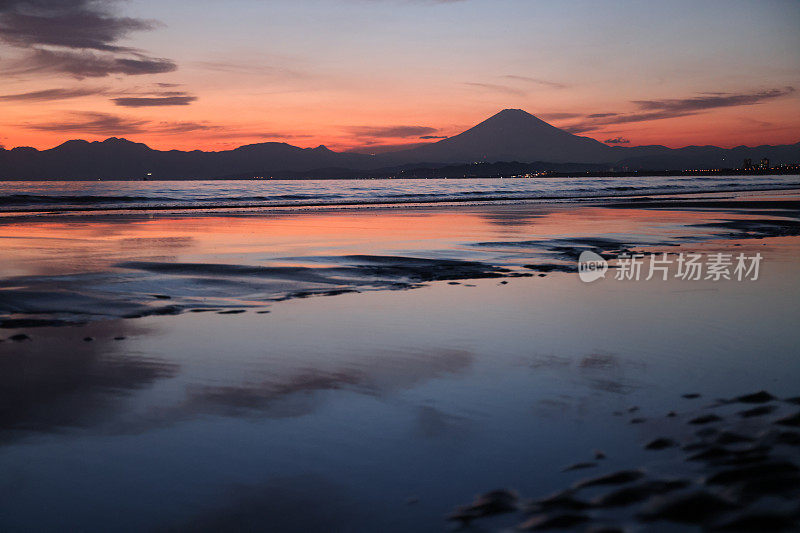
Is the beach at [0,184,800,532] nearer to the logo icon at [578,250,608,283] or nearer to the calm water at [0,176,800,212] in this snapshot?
the logo icon at [578,250,608,283]

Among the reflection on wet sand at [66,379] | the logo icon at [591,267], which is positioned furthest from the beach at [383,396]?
the logo icon at [591,267]

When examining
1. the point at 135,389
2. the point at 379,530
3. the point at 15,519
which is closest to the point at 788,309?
the point at 379,530

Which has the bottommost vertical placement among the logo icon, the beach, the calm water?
the beach

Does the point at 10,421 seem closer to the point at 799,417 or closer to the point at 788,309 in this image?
the point at 799,417

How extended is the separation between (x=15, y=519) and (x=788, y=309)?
26.6ft

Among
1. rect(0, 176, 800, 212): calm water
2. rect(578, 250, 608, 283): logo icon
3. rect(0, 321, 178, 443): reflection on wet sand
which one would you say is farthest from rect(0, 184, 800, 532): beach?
rect(0, 176, 800, 212): calm water

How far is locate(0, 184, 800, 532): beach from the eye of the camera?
123 inches

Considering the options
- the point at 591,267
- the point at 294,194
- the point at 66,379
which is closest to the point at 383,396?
the point at 66,379

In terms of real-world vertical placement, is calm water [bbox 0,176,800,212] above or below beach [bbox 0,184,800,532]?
above

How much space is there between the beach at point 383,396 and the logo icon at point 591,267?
26cm

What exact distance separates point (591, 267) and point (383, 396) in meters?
7.71

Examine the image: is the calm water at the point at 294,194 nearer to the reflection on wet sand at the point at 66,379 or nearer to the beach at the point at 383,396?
the beach at the point at 383,396

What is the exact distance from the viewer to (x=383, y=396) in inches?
185

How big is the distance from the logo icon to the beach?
0.85 feet
